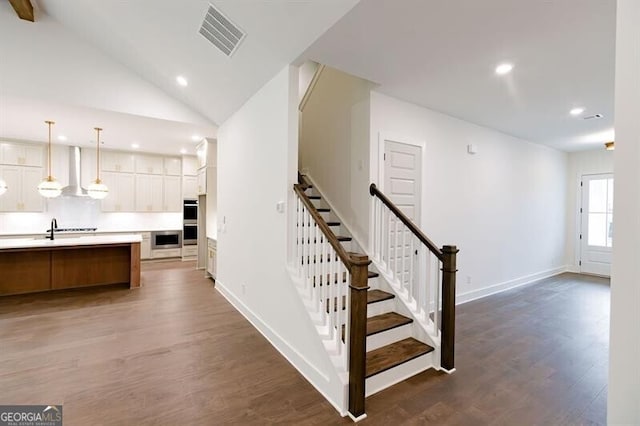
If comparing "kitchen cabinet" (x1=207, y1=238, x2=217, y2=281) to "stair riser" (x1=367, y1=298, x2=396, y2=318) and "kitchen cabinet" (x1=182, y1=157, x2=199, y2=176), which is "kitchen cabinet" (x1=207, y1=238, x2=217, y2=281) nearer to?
"kitchen cabinet" (x1=182, y1=157, x2=199, y2=176)

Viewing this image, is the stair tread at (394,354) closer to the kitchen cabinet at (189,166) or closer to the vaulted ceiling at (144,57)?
the vaulted ceiling at (144,57)

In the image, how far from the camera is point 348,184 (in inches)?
149

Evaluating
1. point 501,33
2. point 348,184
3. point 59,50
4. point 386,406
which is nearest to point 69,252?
point 59,50

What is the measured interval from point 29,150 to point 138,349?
6.63 m

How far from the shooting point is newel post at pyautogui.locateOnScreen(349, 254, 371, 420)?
2.03 m

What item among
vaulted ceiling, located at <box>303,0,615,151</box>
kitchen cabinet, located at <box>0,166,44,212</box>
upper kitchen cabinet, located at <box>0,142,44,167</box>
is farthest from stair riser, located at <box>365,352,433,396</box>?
upper kitchen cabinet, located at <box>0,142,44,167</box>

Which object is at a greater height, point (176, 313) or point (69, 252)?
point (69, 252)

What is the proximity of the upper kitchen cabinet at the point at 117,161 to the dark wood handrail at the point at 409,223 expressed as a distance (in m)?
7.18

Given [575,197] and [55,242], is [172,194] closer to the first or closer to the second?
[55,242]

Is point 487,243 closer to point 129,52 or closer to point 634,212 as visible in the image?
point 634,212

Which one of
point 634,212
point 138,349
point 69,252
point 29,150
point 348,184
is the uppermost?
point 29,150

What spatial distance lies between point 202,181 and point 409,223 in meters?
5.05

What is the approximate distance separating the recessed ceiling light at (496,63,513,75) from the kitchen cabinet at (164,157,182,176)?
7.90 meters

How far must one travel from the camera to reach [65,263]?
5.14m
